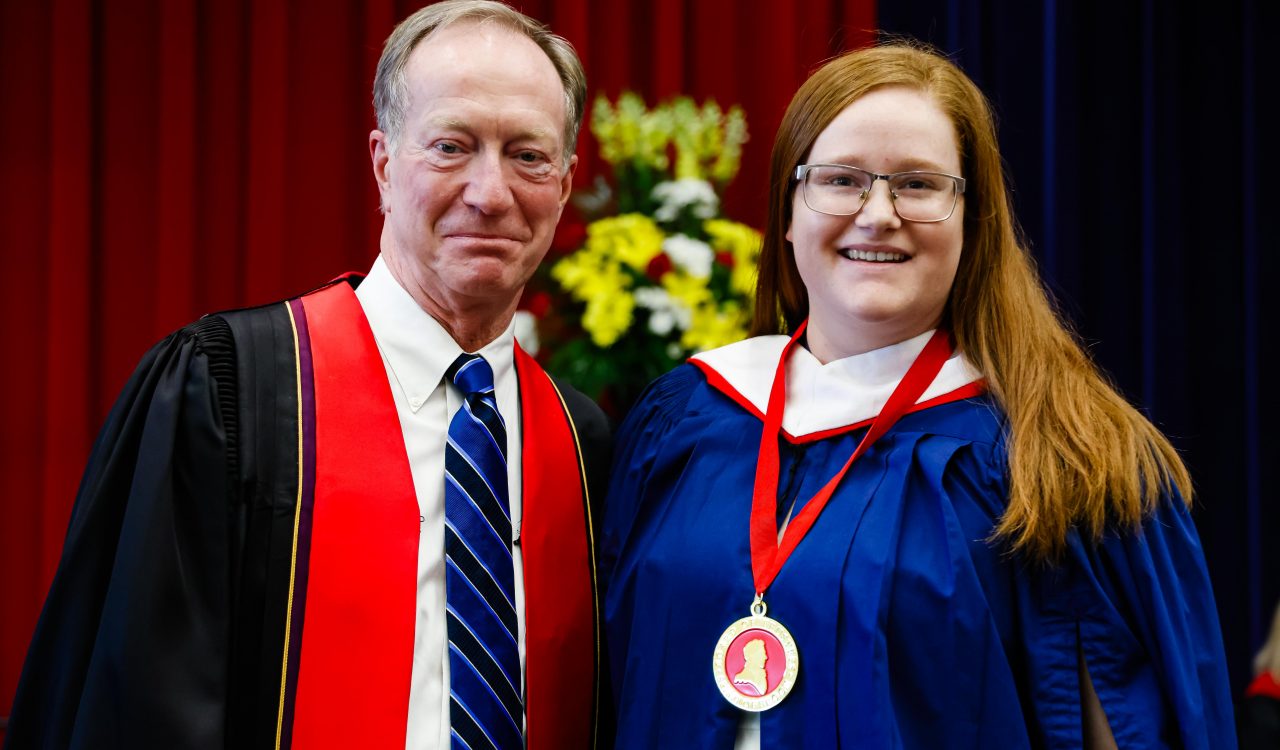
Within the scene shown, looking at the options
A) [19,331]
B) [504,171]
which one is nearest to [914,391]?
[504,171]

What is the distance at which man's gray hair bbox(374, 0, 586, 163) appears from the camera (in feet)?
→ 6.12

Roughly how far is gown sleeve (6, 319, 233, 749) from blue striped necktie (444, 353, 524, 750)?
0.31m

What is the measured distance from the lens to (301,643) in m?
1.66

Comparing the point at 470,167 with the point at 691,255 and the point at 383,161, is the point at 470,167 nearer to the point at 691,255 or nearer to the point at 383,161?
the point at 383,161

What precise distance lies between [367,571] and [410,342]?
36 cm

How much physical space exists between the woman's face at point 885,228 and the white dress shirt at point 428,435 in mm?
565

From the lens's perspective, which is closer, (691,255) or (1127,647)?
(1127,647)

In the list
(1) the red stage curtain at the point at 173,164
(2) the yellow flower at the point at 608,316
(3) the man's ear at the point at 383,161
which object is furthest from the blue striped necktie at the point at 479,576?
(1) the red stage curtain at the point at 173,164

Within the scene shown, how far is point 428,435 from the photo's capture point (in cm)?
181

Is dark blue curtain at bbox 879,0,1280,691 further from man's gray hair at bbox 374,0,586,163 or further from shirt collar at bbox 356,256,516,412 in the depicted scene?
shirt collar at bbox 356,256,516,412

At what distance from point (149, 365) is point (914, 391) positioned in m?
1.09

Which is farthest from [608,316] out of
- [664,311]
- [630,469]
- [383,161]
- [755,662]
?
[755,662]

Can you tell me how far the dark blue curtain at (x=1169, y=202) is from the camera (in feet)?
12.5

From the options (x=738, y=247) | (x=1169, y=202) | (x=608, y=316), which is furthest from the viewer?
(x=1169, y=202)
